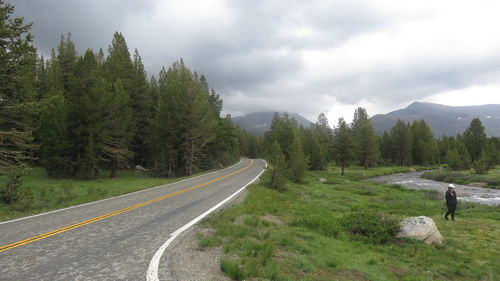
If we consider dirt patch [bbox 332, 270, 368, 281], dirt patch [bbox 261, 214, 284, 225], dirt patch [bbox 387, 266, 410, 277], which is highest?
dirt patch [bbox 261, 214, 284, 225]

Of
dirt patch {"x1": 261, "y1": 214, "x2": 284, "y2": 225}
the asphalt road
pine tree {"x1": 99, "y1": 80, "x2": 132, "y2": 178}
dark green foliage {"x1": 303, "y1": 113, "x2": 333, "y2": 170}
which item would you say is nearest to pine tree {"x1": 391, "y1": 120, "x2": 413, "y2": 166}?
dark green foliage {"x1": 303, "y1": 113, "x2": 333, "y2": 170}

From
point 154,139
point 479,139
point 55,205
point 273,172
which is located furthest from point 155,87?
point 479,139

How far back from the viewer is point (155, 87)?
151 feet

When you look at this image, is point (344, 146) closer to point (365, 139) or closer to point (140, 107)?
point (365, 139)

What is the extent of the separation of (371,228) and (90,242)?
1070cm

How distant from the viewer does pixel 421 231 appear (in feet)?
36.5

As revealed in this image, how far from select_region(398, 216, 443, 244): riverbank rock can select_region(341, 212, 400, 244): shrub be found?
0.33 m

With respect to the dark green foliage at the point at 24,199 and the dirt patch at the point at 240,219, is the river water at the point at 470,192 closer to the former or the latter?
the dirt patch at the point at 240,219

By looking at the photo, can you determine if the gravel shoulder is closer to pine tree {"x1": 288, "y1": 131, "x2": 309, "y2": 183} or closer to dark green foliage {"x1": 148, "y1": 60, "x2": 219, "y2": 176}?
pine tree {"x1": 288, "y1": 131, "x2": 309, "y2": 183}

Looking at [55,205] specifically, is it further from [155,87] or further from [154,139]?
[155,87]

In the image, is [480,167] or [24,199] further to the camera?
[480,167]

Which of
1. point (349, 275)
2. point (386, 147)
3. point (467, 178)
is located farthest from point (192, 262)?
point (386, 147)

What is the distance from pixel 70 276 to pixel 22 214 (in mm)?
8632

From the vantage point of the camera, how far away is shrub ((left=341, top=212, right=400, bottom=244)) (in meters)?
10.8
